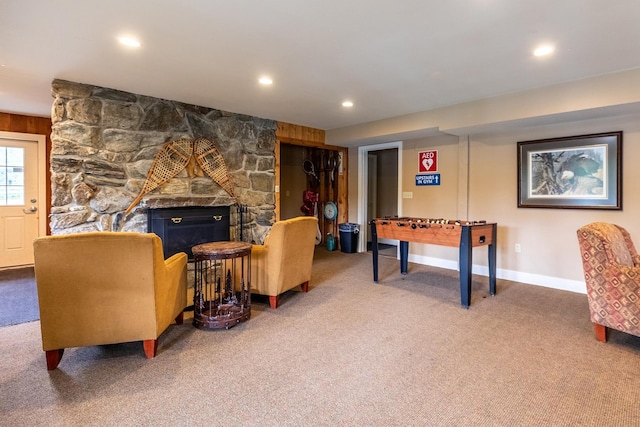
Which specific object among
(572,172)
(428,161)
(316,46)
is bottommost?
(572,172)

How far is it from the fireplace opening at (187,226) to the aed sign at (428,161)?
319cm

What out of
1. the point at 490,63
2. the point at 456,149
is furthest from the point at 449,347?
the point at 456,149

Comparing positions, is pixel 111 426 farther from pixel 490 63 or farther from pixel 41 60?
pixel 490 63

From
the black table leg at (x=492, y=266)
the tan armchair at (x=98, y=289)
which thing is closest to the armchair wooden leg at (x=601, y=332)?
the black table leg at (x=492, y=266)

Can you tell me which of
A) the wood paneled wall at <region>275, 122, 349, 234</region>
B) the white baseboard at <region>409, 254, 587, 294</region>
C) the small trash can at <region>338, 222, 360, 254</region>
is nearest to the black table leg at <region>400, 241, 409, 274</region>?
the white baseboard at <region>409, 254, 587, 294</region>

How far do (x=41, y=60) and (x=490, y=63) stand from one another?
412 centimetres

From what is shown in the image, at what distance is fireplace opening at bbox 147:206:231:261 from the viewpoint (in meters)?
4.27

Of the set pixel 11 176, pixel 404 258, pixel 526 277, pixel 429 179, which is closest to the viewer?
pixel 526 277

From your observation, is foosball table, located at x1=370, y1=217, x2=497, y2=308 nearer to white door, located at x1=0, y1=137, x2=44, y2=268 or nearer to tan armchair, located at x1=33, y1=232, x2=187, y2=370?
tan armchair, located at x1=33, y1=232, x2=187, y2=370

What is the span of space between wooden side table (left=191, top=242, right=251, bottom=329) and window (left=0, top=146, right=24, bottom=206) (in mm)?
3931

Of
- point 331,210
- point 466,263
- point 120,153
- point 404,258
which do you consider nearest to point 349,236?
point 331,210

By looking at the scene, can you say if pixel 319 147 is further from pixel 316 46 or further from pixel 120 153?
pixel 316 46

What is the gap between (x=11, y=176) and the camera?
5.11 m

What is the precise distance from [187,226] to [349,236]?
309 centimetres
